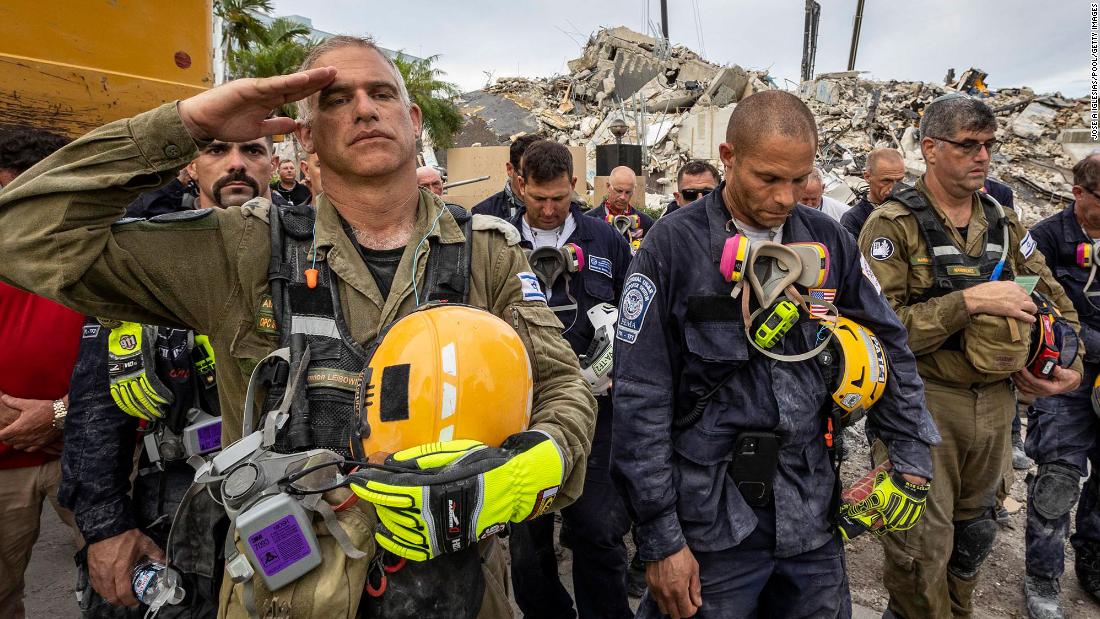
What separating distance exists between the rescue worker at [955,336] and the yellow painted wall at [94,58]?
13.9 ft

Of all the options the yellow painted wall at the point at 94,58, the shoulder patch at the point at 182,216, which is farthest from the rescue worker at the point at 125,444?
the yellow painted wall at the point at 94,58

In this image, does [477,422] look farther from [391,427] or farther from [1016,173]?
[1016,173]

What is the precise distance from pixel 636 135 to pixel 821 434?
21.7 m

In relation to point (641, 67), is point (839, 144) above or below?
below

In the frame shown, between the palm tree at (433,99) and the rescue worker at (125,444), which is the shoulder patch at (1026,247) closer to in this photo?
the rescue worker at (125,444)

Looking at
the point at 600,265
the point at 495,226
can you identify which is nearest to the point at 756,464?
the point at 495,226

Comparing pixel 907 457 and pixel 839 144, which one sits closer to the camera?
pixel 907 457

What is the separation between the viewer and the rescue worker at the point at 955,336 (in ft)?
10.2

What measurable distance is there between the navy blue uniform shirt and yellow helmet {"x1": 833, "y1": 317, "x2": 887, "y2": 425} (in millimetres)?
79

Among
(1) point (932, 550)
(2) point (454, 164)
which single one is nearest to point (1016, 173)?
(2) point (454, 164)

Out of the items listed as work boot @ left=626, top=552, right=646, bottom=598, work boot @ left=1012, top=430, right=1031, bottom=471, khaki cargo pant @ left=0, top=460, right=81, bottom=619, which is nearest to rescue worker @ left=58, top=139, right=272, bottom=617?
khaki cargo pant @ left=0, top=460, right=81, bottom=619

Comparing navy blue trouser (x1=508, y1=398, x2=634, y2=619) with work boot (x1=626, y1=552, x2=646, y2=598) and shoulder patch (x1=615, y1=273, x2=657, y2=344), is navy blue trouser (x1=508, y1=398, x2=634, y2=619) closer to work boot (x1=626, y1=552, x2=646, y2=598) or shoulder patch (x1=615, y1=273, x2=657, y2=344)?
work boot (x1=626, y1=552, x2=646, y2=598)

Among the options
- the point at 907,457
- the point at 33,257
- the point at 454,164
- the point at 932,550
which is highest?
the point at 454,164

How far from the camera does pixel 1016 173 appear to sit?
16922mm
